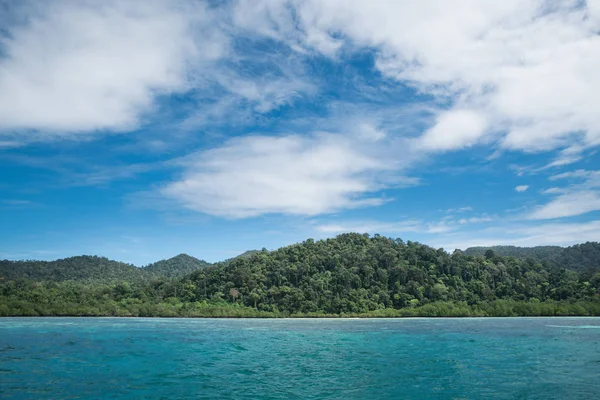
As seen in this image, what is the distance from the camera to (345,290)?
13150 cm

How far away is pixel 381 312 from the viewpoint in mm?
122312

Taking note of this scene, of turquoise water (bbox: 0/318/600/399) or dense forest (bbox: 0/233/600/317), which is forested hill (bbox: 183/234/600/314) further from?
turquoise water (bbox: 0/318/600/399)

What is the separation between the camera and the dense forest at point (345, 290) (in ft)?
389

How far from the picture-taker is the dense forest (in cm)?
11869

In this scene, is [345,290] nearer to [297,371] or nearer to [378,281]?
[378,281]

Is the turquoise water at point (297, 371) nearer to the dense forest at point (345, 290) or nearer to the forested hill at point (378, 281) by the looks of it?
the dense forest at point (345, 290)

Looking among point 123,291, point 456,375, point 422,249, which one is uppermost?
point 422,249

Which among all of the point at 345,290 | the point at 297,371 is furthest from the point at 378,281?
the point at 297,371

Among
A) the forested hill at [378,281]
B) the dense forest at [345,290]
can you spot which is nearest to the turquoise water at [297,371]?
the dense forest at [345,290]

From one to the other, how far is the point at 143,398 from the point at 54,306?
106813 millimetres

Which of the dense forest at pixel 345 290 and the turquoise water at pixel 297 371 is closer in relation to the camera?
the turquoise water at pixel 297 371

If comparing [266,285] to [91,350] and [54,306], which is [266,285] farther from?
[91,350]

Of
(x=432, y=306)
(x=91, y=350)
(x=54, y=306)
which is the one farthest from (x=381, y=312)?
(x=91, y=350)

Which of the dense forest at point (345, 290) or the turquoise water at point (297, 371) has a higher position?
the dense forest at point (345, 290)
